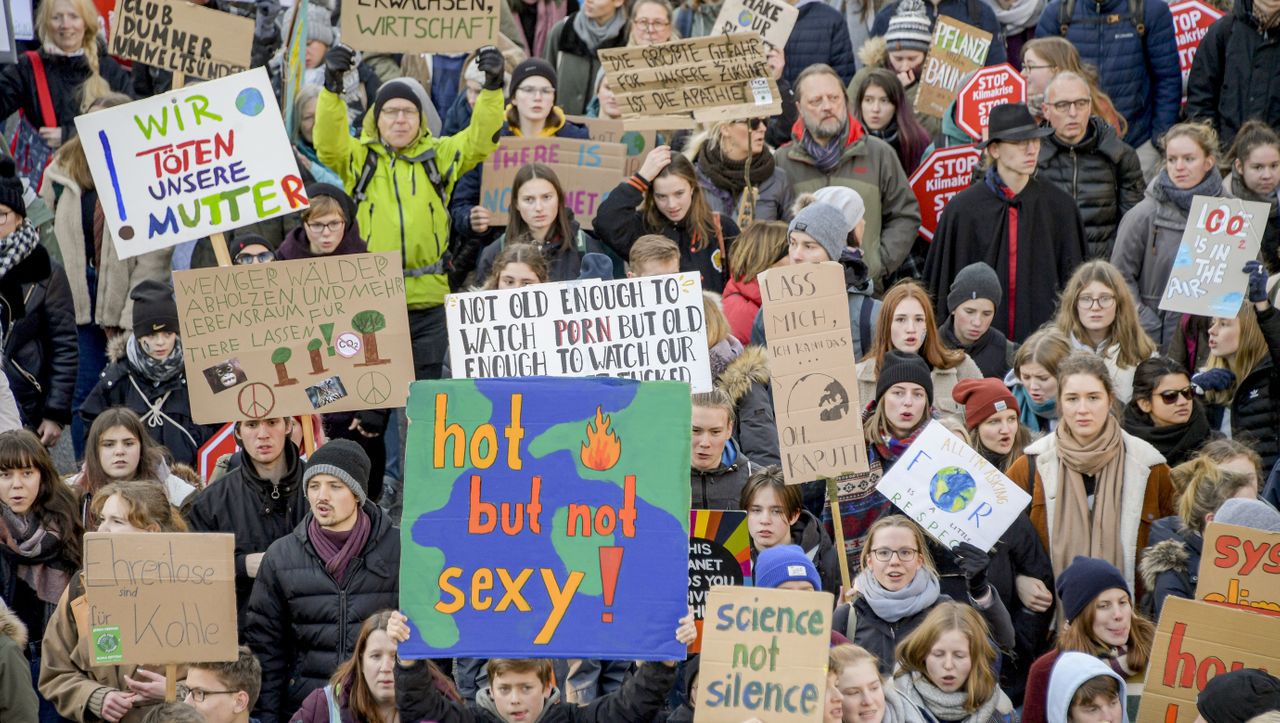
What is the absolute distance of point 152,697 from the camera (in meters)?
7.76

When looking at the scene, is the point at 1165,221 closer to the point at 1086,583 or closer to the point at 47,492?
the point at 1086,583

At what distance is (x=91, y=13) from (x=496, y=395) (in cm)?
707

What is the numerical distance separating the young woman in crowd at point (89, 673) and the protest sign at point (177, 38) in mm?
3939

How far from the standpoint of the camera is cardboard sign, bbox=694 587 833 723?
21.8ft

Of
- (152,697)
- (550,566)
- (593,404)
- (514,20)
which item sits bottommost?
(152,697)

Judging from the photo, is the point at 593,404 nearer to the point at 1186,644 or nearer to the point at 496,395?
the point at 496,395

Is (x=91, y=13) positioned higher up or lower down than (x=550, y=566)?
higher up

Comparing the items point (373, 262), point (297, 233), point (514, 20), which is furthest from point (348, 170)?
point (514, 20)

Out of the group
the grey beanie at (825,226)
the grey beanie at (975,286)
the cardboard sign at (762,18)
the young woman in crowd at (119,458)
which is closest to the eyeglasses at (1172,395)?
the grey beanie at (975,286)

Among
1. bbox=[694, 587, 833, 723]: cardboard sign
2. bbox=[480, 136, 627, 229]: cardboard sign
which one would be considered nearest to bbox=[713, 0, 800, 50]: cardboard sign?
bbox=[480, 136, 627, 229]: cardboard sign

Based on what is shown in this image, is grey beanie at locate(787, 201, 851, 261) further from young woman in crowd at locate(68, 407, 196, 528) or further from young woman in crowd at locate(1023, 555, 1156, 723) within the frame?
young woman in crowd at locate(68, 407, 196, 528)

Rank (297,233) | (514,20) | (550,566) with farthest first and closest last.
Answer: (514,20) < (297,233) < (550,566)

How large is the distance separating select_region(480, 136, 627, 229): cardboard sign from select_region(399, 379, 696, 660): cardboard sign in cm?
501

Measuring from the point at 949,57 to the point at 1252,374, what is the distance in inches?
149
